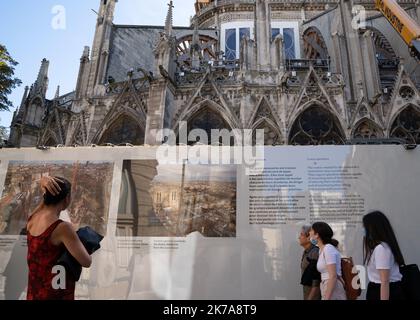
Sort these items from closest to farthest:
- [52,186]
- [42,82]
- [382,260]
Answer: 1. [52,186]
2. [382,260]
3. [42,82]

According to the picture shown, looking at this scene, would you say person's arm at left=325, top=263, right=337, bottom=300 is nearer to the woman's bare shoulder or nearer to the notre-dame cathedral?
the woman's bare shoulder

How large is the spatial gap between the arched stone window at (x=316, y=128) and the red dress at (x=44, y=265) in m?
11.6

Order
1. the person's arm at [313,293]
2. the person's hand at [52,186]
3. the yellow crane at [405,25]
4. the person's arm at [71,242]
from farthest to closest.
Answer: the yellow crane at [405,25] < the person's arm at [313,293] < the person's hand at [52,186] < the person's arm at [71,242]

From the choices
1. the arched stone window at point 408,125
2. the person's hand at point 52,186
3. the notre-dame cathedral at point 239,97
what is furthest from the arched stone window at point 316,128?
the person's hand at point 52,186

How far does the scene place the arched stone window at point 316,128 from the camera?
13297 millimetres

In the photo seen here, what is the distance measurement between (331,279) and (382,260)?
20.4 inches

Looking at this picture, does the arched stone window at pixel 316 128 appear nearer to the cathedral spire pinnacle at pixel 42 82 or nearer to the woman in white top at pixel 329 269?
the woman in white top at pixel 329 269

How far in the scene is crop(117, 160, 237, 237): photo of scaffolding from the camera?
3.74 m

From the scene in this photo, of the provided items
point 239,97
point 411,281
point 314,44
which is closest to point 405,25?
point 239,97

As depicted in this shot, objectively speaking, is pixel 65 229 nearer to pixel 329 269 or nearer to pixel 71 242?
pixel 71 242

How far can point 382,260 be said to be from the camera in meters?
3.05
